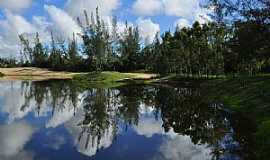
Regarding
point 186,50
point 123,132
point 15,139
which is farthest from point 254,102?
point 186,50

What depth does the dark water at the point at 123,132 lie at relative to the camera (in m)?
24.0

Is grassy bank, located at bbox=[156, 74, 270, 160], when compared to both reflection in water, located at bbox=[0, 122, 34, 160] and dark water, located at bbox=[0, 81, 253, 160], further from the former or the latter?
reflection in water, located at bbox=[0, 122, 34, 160]

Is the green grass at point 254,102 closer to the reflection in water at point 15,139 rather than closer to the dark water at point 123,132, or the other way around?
the dark water at point 123,132

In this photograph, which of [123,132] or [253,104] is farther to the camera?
[253,104]

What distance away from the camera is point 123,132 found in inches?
1288

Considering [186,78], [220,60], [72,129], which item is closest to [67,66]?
[186,78]

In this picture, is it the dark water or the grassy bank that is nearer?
the grassy bank

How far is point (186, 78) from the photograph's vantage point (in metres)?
95.4

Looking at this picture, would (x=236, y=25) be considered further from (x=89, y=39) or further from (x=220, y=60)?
(x=89, y=39)

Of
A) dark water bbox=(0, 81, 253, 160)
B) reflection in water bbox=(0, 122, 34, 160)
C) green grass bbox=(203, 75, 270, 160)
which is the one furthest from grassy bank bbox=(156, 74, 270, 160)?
reflection in water bbox=(0, 122, 34, 160)

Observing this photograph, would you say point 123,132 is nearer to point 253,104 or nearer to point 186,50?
point 253,104

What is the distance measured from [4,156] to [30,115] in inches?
852

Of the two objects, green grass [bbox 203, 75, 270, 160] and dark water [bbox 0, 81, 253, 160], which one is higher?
green grass [bbox 203, 75, 270, 160]

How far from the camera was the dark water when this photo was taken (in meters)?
24.0
